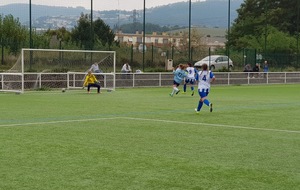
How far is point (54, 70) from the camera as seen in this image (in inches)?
1315

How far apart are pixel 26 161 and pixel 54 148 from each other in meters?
1.41

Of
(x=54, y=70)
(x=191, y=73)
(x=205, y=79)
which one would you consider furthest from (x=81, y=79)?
(x=205, y=79)

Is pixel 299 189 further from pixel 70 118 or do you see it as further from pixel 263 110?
pixel 263 110

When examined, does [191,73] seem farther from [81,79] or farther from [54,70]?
[54,70]

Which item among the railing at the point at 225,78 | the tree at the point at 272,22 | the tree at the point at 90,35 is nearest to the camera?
the railing at the point at 225,78

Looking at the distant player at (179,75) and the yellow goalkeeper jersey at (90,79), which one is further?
the yellow goalkeeper jersey at (90,79)

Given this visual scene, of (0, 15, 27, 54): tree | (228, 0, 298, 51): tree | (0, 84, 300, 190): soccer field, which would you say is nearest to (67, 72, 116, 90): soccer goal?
(0, 15, 27, 54): tree

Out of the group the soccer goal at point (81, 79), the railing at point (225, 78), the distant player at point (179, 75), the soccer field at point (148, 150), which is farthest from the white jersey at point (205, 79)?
the railing at point (225, 78)

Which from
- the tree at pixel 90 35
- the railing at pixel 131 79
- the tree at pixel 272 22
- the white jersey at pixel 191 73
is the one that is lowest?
the railing at pixel 131 79

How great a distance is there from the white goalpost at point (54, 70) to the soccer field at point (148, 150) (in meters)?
12.2

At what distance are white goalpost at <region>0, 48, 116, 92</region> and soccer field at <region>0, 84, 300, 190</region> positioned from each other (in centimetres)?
1225

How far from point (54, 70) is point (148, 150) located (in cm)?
2323

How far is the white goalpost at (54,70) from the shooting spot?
3077 cm

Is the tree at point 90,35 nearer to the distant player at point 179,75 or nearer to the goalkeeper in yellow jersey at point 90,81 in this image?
the goalkeeper in yellow jersey at point 90,81
